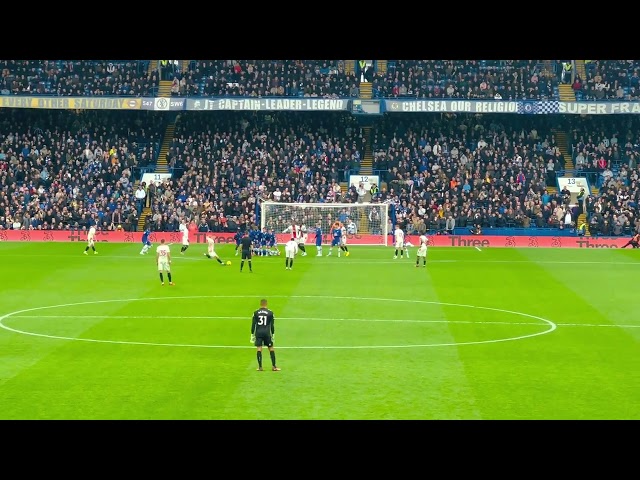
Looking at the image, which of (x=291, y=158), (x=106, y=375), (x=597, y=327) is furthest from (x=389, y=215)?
(x=106, y=375)

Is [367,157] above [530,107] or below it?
below

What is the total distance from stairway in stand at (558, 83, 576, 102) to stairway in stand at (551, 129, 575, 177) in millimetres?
2827

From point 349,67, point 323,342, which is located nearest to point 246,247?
point 323,342

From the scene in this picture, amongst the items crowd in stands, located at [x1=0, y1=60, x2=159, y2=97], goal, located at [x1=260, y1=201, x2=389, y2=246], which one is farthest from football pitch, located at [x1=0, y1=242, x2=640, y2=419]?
crowd in stands, located at [x1=0, y1=60, x2=159, y2=97]

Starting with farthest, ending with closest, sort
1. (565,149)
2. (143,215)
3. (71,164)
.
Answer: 1. (565,149)
2. (71,164)
3. (143,215)

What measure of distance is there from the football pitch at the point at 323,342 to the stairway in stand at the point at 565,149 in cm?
2338

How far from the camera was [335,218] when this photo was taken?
200 feet

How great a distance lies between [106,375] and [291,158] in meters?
47.9

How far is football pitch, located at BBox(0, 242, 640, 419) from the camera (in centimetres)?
1902

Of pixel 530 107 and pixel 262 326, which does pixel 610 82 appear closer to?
pixel 530 107

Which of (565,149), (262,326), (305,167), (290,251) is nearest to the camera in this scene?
(262,326)

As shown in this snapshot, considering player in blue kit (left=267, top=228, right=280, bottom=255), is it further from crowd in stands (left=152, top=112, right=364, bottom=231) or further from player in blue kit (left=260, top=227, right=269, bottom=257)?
crowd in stands (left=152, top=112, right=364, bottom=231)

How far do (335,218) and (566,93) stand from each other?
66.1ft

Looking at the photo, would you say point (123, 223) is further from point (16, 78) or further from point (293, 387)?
point (293, 387)
